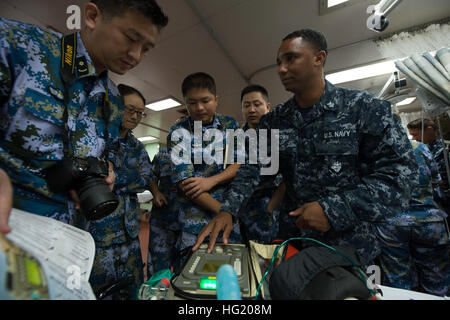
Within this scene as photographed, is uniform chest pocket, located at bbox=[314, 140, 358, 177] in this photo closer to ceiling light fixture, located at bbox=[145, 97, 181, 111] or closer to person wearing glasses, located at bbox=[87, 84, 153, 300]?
person wearing glasses, located at bbox=[87, 84, 153, 300]

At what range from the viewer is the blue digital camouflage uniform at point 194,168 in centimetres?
114

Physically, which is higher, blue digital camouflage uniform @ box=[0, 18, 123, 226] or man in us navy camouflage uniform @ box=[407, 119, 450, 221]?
man in us navy camouflage uniform @ box=[407, 119, 450, 221]

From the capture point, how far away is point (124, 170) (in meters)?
1.40

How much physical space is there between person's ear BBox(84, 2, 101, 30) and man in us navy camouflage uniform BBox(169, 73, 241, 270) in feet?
2.09

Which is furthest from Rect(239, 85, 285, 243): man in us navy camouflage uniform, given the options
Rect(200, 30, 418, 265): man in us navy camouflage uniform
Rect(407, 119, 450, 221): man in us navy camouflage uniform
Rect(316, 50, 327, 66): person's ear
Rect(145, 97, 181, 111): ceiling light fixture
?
Rect(145, 97, 181, 111): ceiling light fixture

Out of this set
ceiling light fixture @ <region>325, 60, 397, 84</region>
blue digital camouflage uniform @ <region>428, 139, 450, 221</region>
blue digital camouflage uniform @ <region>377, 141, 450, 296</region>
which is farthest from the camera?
ceiling light fixture @ <region>325, 60, 397, 84</region>

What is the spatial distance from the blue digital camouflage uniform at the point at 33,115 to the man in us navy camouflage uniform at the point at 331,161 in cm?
58

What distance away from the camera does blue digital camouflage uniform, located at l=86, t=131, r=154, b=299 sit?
1189 mm

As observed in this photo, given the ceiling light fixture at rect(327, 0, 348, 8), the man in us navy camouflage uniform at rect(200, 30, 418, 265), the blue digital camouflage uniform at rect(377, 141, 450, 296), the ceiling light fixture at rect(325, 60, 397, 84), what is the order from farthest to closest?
the ceiling light fixture at rect(325, 60, 397, 84), the ceiling light fixture at rect(327, 0, 348, 8), the blue digital camouflage uniform at rect(377, 141, 450, 296), the man in us navy camouflage uniform at rect(200, 30, 418, 265)

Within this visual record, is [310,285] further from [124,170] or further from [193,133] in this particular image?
[124,170]

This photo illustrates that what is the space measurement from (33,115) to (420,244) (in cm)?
279

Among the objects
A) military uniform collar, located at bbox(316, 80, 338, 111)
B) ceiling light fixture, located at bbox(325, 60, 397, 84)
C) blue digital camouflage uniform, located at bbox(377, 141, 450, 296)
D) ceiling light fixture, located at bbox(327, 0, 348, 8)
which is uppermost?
ceiling light fixture, located at bbox(325, 60, 397, 84)

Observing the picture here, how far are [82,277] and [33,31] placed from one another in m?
0.77
